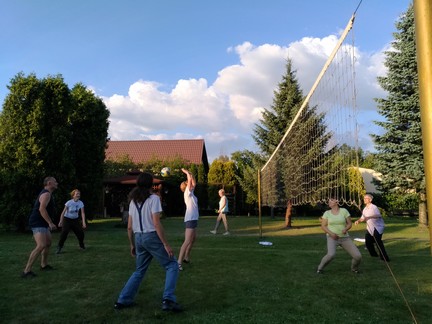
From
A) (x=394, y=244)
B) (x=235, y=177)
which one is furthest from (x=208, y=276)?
(x=235, y=177)

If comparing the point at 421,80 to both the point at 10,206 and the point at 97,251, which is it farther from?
the point at 10,206

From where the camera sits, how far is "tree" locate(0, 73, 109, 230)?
16328 mm

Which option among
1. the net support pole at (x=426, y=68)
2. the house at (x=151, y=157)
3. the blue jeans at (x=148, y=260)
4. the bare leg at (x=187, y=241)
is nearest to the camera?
the net support pole at (x=426, y=68)

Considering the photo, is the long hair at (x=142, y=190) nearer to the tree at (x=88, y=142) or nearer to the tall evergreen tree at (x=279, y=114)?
the tree at (x=88, y=142)

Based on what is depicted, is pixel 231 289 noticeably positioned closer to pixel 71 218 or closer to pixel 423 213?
pixel 71 218

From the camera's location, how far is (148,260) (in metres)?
5.45

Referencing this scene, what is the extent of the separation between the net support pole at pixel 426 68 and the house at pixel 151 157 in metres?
24.6

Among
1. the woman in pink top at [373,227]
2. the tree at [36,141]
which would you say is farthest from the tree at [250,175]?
the woman in pink top at [373,227]

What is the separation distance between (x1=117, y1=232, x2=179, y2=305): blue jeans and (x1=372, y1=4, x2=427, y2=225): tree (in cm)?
1620

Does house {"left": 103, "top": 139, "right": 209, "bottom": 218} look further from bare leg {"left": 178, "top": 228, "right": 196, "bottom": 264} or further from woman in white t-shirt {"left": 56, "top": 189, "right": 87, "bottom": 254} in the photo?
bare leg {"left": 178, "top": 228, "right": 196, "bottom": 264}

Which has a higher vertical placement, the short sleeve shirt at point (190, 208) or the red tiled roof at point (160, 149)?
the red tiled roof at point (160, 149)

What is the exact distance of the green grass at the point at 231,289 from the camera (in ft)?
17.0

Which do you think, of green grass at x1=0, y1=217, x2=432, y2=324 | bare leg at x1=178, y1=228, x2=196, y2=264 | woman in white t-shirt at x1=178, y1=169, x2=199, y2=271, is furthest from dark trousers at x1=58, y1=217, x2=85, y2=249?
bare leg at x1=178, y1=228, x2=196, y2=264

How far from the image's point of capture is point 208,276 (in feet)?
24.5
